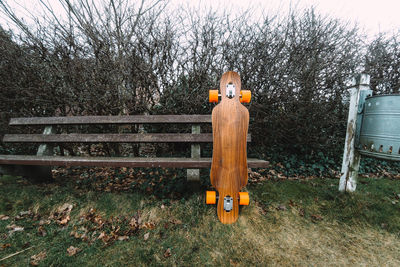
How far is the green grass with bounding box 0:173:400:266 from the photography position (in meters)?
1.33

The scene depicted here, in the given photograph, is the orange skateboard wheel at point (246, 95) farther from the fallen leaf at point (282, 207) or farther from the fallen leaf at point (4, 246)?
the fallen leaf at point (4, 246)

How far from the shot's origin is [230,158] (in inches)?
63.6

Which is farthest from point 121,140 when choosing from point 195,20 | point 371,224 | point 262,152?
point 371,224

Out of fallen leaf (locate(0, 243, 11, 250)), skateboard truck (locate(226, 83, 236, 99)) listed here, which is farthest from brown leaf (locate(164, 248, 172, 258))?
skateboard truck (locate(226, 83, 236, 99))

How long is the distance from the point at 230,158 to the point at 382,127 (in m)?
1.54

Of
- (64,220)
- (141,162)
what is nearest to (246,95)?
(141,162)

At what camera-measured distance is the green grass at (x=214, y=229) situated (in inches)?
52.4

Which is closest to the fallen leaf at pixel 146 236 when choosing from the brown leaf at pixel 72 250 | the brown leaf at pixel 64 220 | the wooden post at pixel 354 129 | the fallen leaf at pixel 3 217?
the brown leaf at pixel 72 250

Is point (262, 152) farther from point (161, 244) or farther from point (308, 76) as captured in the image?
point (161, 244)

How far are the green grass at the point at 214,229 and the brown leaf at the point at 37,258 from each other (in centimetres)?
3

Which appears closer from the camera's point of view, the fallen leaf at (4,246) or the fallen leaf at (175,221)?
the fallen leaf at (4,246)

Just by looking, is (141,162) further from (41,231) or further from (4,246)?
(4,246)

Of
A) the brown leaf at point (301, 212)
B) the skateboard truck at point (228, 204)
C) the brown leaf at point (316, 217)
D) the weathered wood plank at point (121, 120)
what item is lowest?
the brown leaf at point (316, 217)

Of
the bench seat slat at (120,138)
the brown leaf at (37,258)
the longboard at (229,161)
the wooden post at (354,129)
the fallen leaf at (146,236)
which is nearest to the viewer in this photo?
the brown leaf at (37,258)
